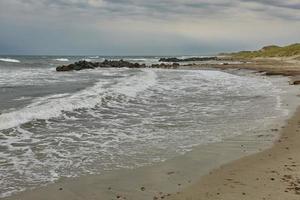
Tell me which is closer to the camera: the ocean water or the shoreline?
the shoreline

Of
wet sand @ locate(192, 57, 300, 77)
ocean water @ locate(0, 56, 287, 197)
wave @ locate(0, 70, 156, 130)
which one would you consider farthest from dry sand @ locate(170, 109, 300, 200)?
wet sand @ locate(192, 57, 300, 77)

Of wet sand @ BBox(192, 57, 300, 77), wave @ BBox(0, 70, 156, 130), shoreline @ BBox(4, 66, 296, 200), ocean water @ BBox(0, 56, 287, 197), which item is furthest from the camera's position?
wet sand @ BBox(192, 57, 300, 77)

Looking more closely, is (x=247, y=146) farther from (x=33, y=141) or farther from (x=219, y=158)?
(x=33, y=141)

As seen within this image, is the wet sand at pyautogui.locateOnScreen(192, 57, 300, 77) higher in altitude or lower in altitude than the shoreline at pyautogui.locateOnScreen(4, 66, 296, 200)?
lower

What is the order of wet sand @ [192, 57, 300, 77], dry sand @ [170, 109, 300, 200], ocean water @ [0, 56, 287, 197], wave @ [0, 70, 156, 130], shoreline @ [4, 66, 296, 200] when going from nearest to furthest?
dry sand @ [170, 109, 300, 200] < shoreline @ [4, 66, 296, 200] < ocean water @ [0, 56, 287, 197] < wave @ [0, 70, 156, 130] < wet sand @ [192, 57, 300, 77]

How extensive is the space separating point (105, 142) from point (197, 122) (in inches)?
173

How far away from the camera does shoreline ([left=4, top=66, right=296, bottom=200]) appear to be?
777 centimetres

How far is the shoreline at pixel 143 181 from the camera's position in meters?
7.77

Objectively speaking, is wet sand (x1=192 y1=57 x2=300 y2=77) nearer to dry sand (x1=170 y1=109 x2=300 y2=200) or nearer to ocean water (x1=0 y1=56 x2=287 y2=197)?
ocean water (x1=0 y1=56 x2=287 y2=197)

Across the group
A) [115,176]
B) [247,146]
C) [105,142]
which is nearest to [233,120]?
[247,146]

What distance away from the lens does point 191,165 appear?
976 cm

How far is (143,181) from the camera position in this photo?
856 centimetres

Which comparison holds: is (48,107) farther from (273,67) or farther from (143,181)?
(273,67)

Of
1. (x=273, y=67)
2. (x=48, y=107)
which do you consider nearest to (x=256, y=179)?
(x=48, y=107)
